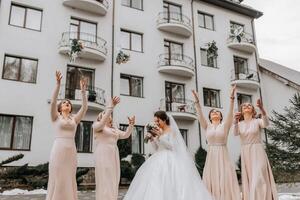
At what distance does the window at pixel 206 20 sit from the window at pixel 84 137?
12.4 metres

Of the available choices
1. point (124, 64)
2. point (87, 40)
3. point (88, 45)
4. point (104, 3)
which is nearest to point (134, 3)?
point (104, 3)

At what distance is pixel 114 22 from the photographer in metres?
20.2

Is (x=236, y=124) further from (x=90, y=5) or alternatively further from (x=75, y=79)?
(x=90, y=5)

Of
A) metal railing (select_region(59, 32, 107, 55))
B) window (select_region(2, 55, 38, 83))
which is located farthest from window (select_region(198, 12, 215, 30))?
window (select_region(2, 55, 38, 83))

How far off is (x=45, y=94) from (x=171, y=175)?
518 inches

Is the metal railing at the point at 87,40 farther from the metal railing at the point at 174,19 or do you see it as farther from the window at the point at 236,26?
the window at the point at 236,26

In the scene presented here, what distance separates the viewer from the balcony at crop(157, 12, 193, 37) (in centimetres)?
2148

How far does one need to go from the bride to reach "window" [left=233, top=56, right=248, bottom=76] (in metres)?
20.1

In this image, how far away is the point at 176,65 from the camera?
20.9 meters

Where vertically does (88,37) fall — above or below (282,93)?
above

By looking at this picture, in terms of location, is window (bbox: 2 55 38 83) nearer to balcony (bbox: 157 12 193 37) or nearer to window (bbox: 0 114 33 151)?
window (bbox: 0 114 33 151)

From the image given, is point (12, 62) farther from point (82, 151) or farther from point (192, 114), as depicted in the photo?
point (192, 114)

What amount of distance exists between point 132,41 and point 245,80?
9.42 m

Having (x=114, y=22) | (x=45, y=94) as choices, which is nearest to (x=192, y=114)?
(x=114, y=22)
